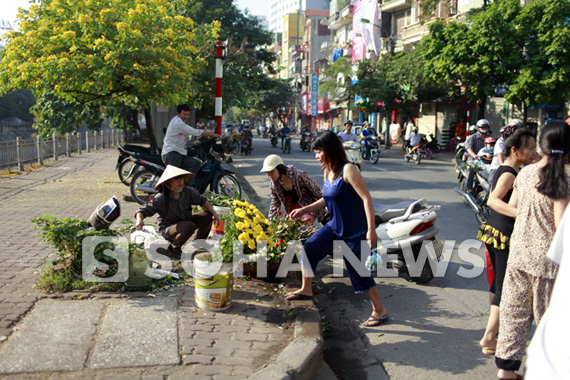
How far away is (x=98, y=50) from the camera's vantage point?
10.7 metres

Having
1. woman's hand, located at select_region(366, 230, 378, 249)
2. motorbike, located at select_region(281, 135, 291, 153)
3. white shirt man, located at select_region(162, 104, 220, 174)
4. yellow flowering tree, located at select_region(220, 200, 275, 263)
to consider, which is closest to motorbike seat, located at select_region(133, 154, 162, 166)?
white shirt man, located at select_region(162, 104, 220, 174)

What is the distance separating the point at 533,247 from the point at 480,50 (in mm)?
17993

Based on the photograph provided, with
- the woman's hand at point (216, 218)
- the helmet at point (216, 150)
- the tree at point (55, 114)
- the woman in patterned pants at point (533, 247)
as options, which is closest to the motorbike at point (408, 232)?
the woman's hand at point (216, 218)

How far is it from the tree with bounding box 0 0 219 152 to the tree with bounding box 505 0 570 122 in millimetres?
12378

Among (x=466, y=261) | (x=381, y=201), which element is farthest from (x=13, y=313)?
(x=381, y=201)

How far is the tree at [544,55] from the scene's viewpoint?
1736 cm

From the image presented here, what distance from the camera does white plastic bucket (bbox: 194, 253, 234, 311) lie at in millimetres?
4223

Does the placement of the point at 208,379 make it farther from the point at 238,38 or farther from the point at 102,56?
the point at 238,38

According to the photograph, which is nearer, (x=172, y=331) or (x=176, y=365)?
(x=176, y=365)

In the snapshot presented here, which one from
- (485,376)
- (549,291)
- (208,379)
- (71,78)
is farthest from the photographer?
(71,78)

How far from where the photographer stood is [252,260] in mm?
5016

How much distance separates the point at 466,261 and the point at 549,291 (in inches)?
133

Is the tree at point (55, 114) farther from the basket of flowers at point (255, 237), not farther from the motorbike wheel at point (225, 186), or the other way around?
the basket of flowers at point (255, 237)

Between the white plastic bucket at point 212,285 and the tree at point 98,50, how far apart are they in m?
7.02
